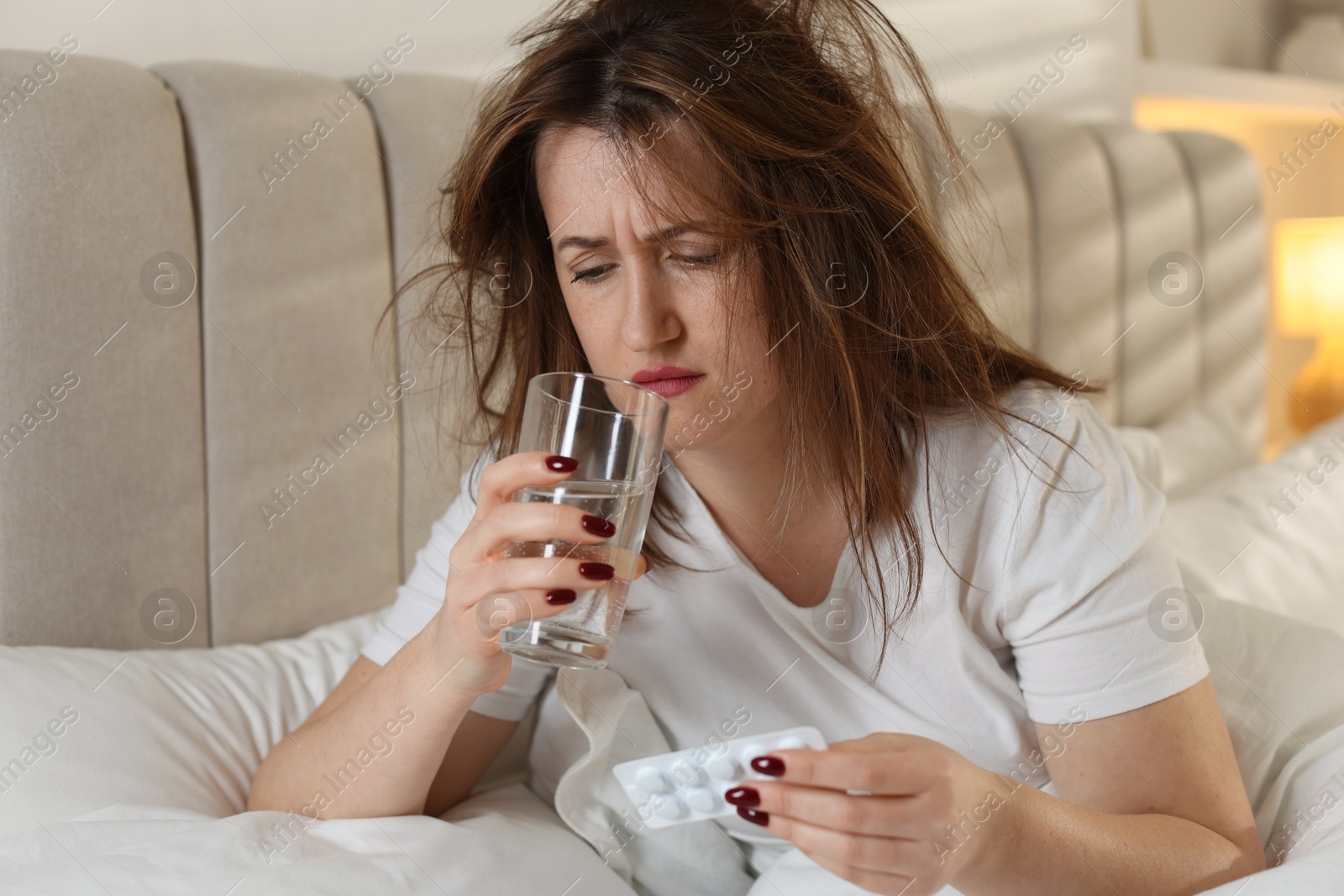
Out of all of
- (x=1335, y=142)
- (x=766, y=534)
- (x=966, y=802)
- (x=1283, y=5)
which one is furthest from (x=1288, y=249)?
(x=966, y=802)

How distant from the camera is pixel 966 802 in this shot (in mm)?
699

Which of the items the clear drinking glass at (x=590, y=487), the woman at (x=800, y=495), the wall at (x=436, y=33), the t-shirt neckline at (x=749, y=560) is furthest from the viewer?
the wall at (x=436, y=33)

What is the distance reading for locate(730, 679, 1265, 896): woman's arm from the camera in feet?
2.16

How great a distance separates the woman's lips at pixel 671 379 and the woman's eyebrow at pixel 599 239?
0.36 ft

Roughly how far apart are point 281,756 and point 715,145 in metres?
0.71

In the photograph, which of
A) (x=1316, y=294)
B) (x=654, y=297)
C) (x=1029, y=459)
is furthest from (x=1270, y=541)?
(x=1316, y=294)

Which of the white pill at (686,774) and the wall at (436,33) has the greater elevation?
the wall at (436,33)

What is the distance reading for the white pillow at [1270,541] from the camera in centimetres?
157

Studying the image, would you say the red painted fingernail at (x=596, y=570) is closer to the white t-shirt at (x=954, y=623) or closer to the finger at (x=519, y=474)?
the finger at (x=519, y=474)

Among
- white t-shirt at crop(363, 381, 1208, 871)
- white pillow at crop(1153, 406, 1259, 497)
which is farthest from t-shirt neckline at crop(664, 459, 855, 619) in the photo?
white pillow at crop(1153, 406, 1259, 497)

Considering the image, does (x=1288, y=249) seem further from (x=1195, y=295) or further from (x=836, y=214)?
(x=836, y=214)

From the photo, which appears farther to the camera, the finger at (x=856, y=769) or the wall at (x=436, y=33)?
the wall at (x=436, y=33)

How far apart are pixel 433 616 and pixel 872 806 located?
1.83 ft

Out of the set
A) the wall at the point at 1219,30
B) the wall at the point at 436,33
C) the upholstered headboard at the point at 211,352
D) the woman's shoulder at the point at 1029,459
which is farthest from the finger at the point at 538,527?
the wall at the point at 1219,30
